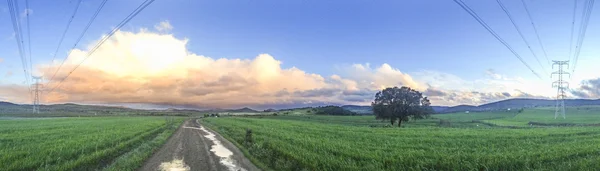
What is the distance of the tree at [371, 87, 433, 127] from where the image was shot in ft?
270

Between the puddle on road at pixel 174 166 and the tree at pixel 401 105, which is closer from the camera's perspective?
the puddle on road at pixel 174 166

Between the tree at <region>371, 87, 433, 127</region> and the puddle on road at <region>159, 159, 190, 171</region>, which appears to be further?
the tree at <region>371, 87, 433, 127</region>

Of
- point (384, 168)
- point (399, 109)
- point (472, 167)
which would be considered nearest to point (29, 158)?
point (384, 168)

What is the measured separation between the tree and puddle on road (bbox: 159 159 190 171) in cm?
6820

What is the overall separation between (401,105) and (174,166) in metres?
69.9

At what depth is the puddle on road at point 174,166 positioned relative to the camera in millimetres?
17922

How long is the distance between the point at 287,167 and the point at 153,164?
7.50 meters

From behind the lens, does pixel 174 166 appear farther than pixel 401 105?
No

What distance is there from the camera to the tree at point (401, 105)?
82.2 metres

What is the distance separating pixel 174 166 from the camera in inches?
739

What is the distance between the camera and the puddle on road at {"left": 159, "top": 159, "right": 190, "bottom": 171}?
17.9 m

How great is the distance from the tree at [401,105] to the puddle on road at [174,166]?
68.2 meters

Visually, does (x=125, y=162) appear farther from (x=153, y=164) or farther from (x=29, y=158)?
(x=29, y=158)

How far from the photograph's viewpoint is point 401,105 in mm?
82250
